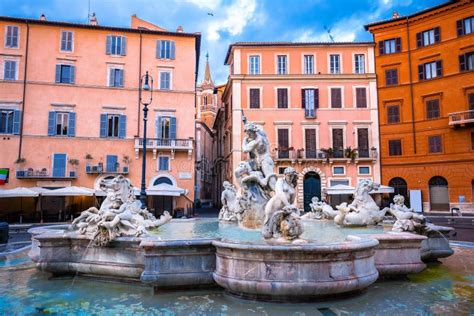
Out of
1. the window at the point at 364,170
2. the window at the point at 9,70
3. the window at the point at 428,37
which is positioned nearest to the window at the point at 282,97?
the window at the point at 364,170

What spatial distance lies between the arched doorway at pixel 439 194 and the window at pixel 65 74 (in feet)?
96.4

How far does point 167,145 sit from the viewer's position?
2845cm

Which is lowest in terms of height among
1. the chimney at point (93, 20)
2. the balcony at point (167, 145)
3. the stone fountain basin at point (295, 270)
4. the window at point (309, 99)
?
the stone fountain basin at point (295, 270)

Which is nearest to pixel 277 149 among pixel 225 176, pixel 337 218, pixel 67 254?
pixel 225 176

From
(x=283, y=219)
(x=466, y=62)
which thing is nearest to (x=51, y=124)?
(x=283, y=219)

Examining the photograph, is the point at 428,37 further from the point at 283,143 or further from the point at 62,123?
the point at 62,123

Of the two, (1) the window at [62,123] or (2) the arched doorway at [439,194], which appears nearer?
(1) the window at [62,123]

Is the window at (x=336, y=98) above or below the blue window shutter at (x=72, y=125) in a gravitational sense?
above

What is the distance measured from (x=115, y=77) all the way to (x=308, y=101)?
16251 mm

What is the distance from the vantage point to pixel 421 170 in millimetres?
28891

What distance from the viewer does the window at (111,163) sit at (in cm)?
2769

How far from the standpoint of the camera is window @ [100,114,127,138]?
92.5 feet

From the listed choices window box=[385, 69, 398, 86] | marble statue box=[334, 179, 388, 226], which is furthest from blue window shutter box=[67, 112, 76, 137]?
window box=[385, 69, 398, 86]

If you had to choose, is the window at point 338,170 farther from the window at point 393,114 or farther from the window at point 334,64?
the window at point 334,64
